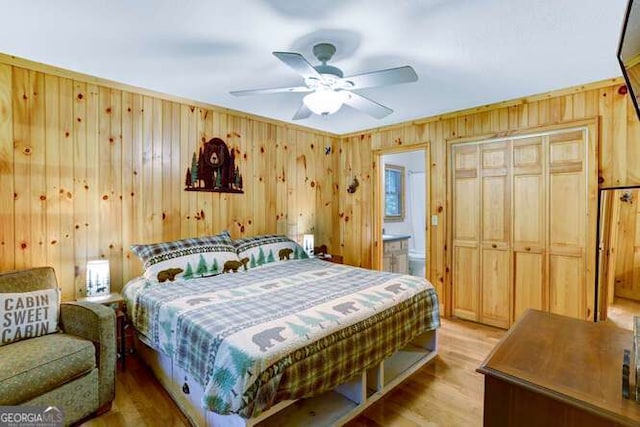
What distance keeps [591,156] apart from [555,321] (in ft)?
7.17

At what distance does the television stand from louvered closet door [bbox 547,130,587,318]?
2.12 meters

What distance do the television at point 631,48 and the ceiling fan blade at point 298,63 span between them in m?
1.33

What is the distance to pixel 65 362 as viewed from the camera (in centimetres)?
178

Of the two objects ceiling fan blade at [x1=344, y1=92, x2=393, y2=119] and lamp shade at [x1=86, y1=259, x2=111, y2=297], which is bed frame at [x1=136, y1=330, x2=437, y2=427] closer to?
lamp shade at [x1=86, y1=259, x2=111, y2=297]

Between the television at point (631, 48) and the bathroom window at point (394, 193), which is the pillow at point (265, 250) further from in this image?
the television at point (631, 48)

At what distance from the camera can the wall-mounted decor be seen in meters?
3.35

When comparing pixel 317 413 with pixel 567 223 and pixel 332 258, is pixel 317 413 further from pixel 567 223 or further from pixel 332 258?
pixel 567 223

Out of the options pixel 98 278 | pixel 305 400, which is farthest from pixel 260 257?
pixel 305 400

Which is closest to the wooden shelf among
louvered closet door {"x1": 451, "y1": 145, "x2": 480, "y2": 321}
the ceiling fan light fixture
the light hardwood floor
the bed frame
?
the bed frame

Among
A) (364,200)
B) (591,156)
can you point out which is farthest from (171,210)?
(591,156)

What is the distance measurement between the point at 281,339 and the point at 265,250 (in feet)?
6.12

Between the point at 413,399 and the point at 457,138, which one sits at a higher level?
the point at 457,138

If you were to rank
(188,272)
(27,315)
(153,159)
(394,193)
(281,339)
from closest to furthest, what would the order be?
1. (281,339)
2. (27,315)
3. (188,272)
4. (153,159)
5. (394,193)

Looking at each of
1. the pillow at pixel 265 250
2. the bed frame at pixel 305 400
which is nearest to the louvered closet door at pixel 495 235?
the bed frame at pixel 305 400
